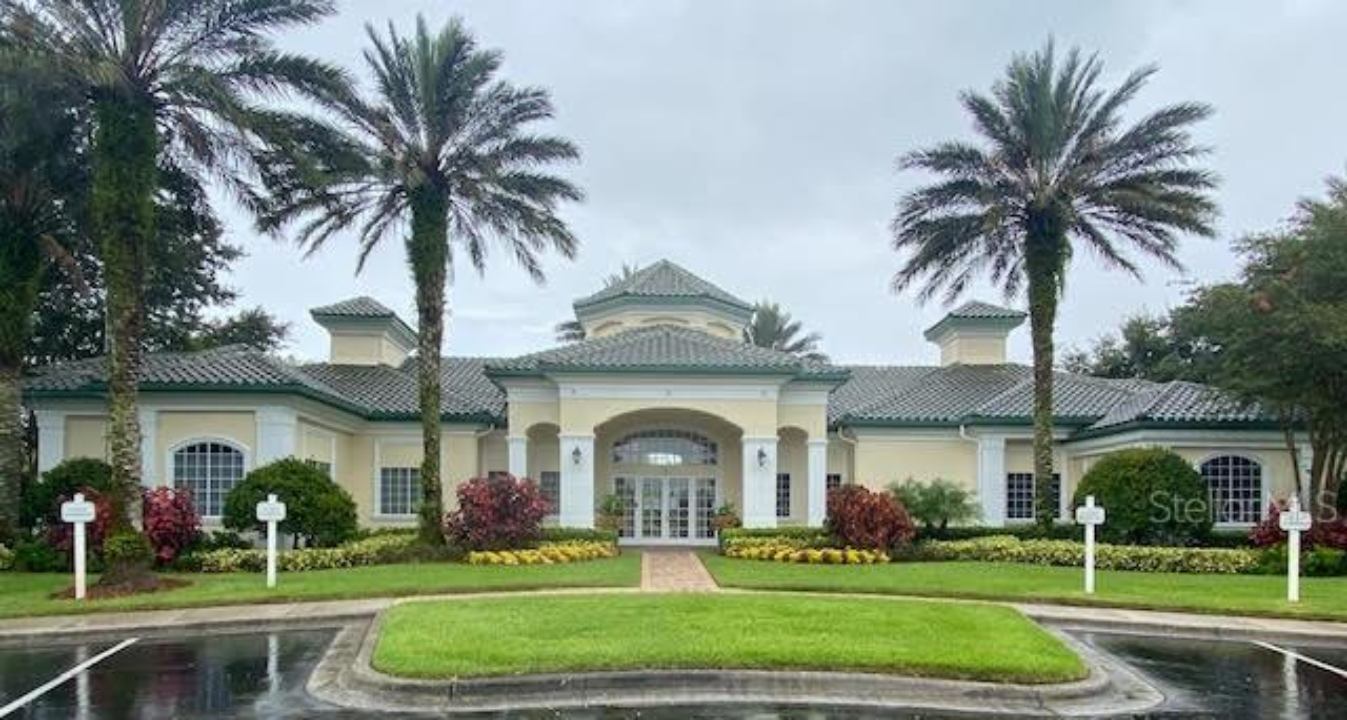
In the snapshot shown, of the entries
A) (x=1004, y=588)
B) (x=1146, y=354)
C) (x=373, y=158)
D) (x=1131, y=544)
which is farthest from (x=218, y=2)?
(x=1146, y=354)

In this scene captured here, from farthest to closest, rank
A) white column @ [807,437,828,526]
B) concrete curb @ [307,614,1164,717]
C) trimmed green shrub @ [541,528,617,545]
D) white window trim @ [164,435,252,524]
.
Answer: white column @ [807,437,828,526] → trimmed green shrub @ [541,528,617,545] → white window trim @ [164,435,252,524] → concrete curb @ [307,614,1164,717]

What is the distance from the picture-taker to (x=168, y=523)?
21578 millimetres

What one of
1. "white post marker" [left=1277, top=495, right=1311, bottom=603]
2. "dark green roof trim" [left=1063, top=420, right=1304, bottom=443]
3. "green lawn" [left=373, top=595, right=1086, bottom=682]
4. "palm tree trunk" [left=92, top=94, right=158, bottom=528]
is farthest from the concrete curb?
"dark green roof trim" [left=1063, top=420, right=1304, bottom=443]

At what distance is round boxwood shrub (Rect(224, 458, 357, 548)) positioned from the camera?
23.1m

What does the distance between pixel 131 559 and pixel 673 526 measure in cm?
1600

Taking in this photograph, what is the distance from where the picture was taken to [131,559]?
18.5 meters

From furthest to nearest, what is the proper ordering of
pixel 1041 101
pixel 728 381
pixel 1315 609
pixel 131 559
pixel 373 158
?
pixel 728 381
pixel 1041 101
pixel 373 158
pixel 131 559
pixel 1315 609

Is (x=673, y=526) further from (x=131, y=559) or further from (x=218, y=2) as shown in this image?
(x=218, y=2)

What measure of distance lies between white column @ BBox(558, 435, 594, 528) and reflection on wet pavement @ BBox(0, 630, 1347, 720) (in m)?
13.5

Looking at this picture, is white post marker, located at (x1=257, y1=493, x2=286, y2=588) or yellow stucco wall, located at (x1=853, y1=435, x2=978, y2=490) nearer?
white post marker, located at (x1=257, y1=493, x2=286, y2=588)

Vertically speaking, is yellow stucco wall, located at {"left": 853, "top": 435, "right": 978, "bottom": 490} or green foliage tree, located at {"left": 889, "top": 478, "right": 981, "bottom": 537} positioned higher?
yellow stucco wall, located at {"left": 853, "top": 435, "right": 978, "bottom": 490}

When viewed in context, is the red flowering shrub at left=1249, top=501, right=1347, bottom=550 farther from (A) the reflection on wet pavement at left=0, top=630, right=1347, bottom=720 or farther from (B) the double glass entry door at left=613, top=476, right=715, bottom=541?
(B) the double glass entry door at left=613, top=476, right=715, bottom=541

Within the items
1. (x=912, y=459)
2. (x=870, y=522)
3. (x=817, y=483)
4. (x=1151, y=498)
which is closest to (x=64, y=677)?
(x=870, y=522)

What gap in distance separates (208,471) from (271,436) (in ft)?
6.10
